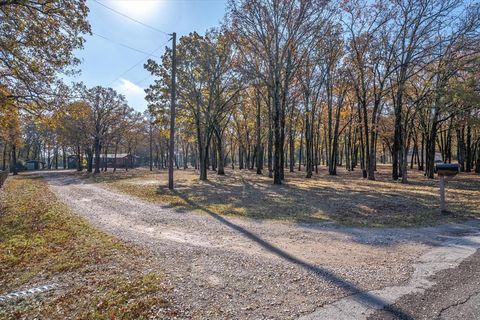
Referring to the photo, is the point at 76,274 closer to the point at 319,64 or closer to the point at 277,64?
the point at 277,64

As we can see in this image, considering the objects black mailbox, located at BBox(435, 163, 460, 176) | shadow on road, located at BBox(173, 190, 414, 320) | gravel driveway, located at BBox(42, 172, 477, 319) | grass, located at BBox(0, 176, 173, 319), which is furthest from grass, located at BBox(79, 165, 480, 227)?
grass, located at BBox(0, 176, 173, 319)

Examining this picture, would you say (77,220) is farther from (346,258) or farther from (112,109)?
(112,109)

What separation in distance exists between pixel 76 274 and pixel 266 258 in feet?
10.8

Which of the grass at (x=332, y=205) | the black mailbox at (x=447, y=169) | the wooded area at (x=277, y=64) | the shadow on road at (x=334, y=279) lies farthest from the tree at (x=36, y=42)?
the black mailbox at (x=447, y=169)

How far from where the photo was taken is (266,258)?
560 centimetres

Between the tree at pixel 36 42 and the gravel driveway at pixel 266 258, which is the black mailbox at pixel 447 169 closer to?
the gravel driveway at pixel 266 258

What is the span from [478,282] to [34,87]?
51.2 feet

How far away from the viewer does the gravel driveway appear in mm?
3953

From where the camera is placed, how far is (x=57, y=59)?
12336 millimetres

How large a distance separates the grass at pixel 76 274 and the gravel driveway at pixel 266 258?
1.24ft

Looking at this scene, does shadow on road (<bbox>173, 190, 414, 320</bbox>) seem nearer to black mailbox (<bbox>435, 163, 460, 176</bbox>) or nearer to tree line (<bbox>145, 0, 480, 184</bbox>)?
black mailbox (<bbox>435, 163, 460, 176</bbox>)

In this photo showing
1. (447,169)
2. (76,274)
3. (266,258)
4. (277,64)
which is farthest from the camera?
(277,64)

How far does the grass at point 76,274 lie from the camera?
3.87 meters

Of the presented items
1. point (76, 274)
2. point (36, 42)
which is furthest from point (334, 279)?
point (36, 42)
